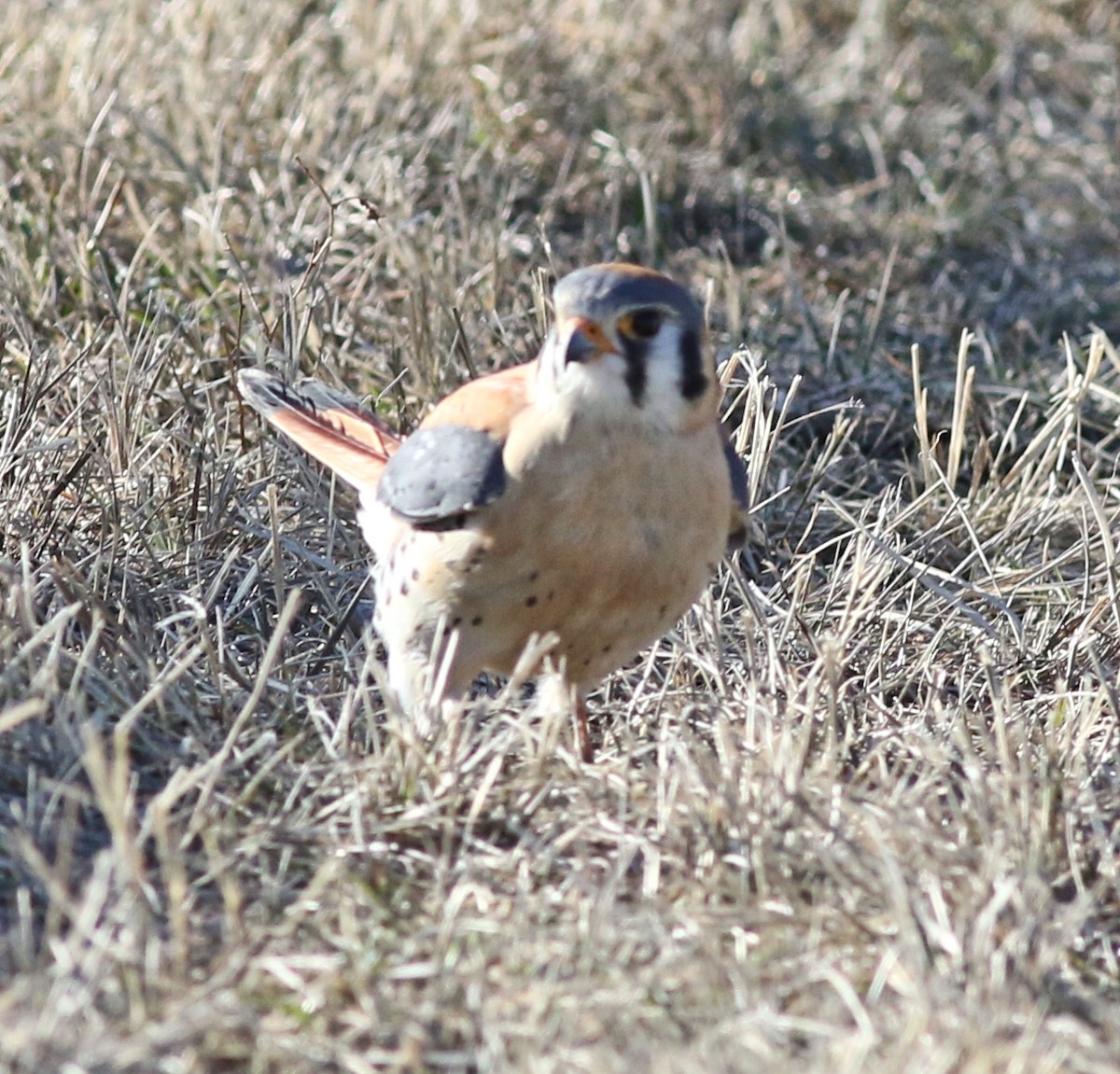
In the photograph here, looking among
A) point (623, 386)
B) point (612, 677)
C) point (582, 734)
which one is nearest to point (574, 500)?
point (623, 386)

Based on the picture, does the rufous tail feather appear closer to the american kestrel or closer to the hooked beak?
the american kestrel

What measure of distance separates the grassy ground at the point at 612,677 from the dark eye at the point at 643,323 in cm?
62

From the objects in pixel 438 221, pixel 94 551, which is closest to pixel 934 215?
pixel 438 221

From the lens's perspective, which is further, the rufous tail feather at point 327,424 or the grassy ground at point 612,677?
the rufous tail feather at point 327,424

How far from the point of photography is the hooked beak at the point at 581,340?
2895 millimetres

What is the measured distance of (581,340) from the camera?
2.90 m

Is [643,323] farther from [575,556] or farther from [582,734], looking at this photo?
[582,734]

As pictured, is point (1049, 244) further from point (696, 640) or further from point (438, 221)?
point (696, 640)

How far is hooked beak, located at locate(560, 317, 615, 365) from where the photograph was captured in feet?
9.50

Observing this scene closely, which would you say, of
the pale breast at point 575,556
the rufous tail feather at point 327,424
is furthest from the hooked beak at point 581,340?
the rufous tail feather at point 327,424

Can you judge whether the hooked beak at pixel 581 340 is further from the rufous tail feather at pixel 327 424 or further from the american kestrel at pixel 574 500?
the rufous tail feather at pixel 327 424

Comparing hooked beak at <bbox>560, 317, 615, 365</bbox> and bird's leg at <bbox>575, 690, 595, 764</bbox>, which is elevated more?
hooked beak at <bbox>560, 317, 615, 365</bbox>

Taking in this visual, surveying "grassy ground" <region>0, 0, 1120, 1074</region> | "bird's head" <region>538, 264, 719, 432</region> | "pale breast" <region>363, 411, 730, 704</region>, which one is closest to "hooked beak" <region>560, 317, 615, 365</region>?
"bird's head" <region>538, 264, 719, 432</region>

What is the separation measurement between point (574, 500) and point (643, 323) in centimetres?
31
